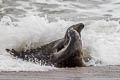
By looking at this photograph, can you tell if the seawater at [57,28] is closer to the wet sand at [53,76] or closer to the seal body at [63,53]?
the seal body at [63,53]

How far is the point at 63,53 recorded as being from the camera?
7.39 meters

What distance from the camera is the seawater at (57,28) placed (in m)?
9.07

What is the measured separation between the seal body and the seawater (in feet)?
0.89

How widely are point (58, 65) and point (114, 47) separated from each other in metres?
3.12

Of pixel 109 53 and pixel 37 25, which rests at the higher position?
pixel 37 25

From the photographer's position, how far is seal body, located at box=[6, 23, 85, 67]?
7371 mm

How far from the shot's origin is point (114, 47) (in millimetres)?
10227

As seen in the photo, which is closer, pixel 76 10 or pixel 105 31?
pixel 105 31

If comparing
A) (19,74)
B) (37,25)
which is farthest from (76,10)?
(19,74)

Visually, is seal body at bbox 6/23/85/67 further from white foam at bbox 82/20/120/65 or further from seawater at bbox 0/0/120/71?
white foam at bbox 82/20/120/65

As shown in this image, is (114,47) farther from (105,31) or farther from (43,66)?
(43,66)

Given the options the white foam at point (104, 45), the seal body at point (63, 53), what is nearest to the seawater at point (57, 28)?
the white foam at point (104, 45)

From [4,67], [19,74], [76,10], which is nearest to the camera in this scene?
[19,74]

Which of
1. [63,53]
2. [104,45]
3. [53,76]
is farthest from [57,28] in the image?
[53,76]
